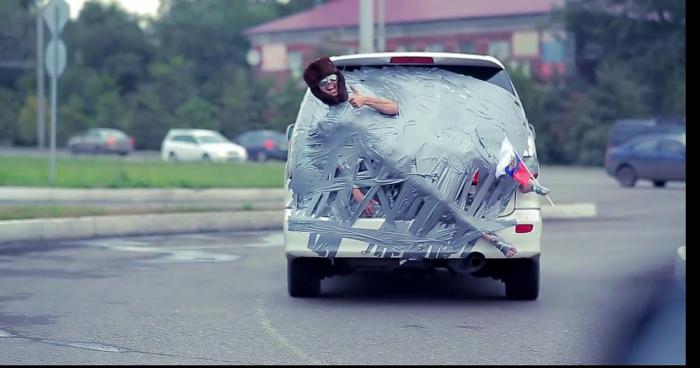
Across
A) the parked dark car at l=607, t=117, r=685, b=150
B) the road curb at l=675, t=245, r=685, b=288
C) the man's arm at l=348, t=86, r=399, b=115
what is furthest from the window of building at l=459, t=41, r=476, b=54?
the man's arm at l=348, t=86, r=399, b=115

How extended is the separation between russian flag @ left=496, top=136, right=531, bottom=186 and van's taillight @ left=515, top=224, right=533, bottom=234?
0.31 m

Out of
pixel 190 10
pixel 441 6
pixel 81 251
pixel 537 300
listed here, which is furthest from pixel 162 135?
pixel 537 300

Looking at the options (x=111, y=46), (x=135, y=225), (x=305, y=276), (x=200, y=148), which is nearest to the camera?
(x=305, y=276)

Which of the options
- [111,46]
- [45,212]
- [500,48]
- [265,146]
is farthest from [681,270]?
[111,46]

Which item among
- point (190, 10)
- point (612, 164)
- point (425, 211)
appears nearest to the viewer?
point (425, 211)

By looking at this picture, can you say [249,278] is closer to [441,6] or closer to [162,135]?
[162,135]

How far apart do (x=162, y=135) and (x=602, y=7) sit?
24.6 m

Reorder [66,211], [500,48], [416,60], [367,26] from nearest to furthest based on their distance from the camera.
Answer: [416,60] < [66,211] < [367,26] < [500,48]

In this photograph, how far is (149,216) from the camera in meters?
16.0

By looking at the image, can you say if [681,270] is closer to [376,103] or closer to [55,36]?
[376,103]

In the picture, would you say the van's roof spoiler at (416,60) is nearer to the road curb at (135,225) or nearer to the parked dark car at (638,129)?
the road curb at (135,225)

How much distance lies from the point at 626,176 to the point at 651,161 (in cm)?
82

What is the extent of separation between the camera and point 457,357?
729cm

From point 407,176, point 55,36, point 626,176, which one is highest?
point 55,36
